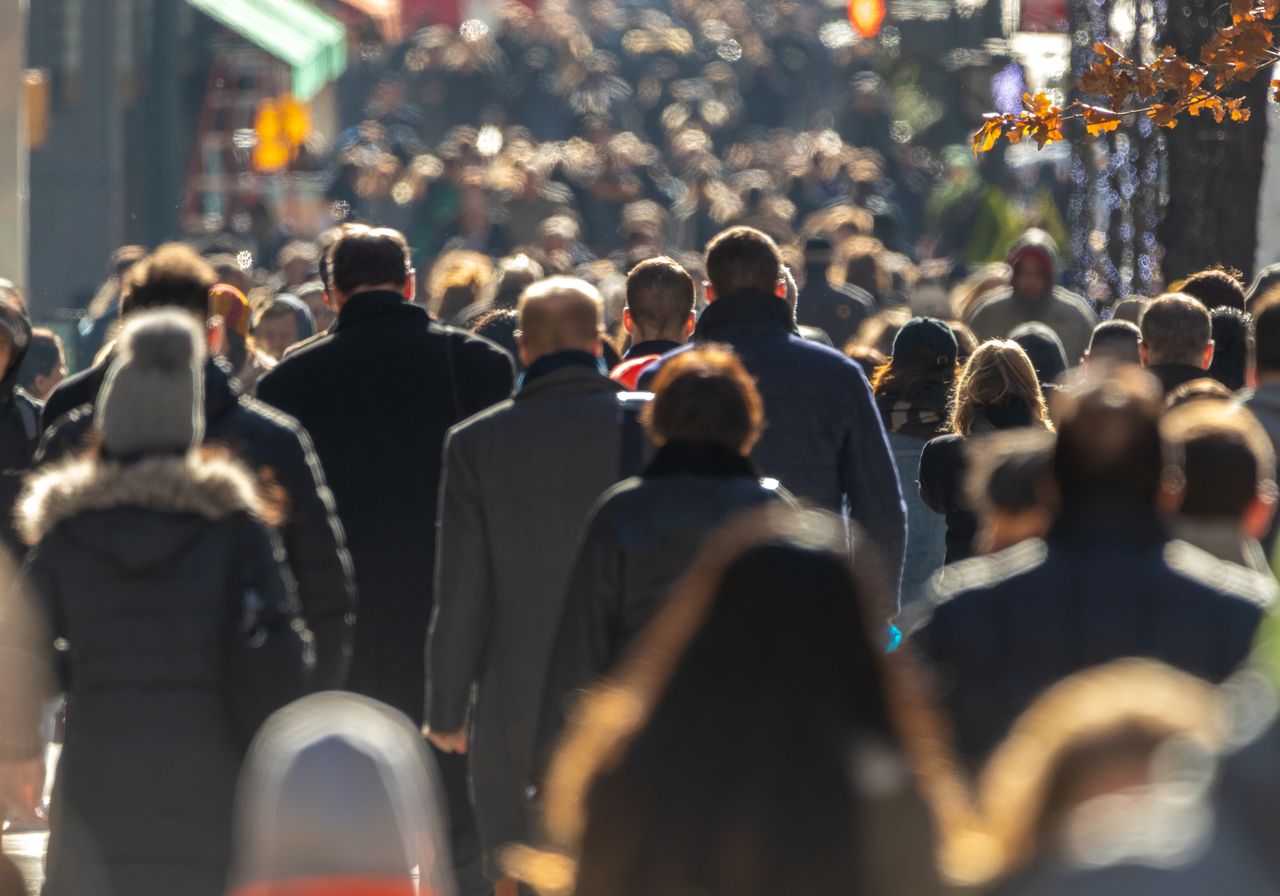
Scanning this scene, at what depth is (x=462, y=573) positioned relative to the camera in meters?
6.68

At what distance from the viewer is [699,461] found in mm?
5578

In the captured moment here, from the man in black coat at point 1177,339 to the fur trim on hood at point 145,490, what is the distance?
3.88 meters

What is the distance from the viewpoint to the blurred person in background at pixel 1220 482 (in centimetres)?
526

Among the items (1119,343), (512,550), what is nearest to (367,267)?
(512,550)

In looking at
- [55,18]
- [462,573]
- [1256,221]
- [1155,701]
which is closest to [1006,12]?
[55,18]

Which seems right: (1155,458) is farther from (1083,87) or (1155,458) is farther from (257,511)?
(1083,87)

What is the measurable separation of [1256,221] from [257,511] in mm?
8274

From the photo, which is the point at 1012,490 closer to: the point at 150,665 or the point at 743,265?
the point at 150,665

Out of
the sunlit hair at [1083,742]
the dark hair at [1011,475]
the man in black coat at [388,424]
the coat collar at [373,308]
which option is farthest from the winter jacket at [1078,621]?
the coat collar at [373,308]

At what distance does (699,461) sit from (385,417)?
208 centimetres

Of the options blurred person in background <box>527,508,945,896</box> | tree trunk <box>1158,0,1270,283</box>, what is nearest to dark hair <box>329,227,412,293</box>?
blurred person in background <box>527,508,945,896</box>

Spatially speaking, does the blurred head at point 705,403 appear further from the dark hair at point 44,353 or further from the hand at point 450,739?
the dark hair at point 44,353

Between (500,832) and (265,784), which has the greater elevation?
(265,784)

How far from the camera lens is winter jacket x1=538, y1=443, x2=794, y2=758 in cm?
563
